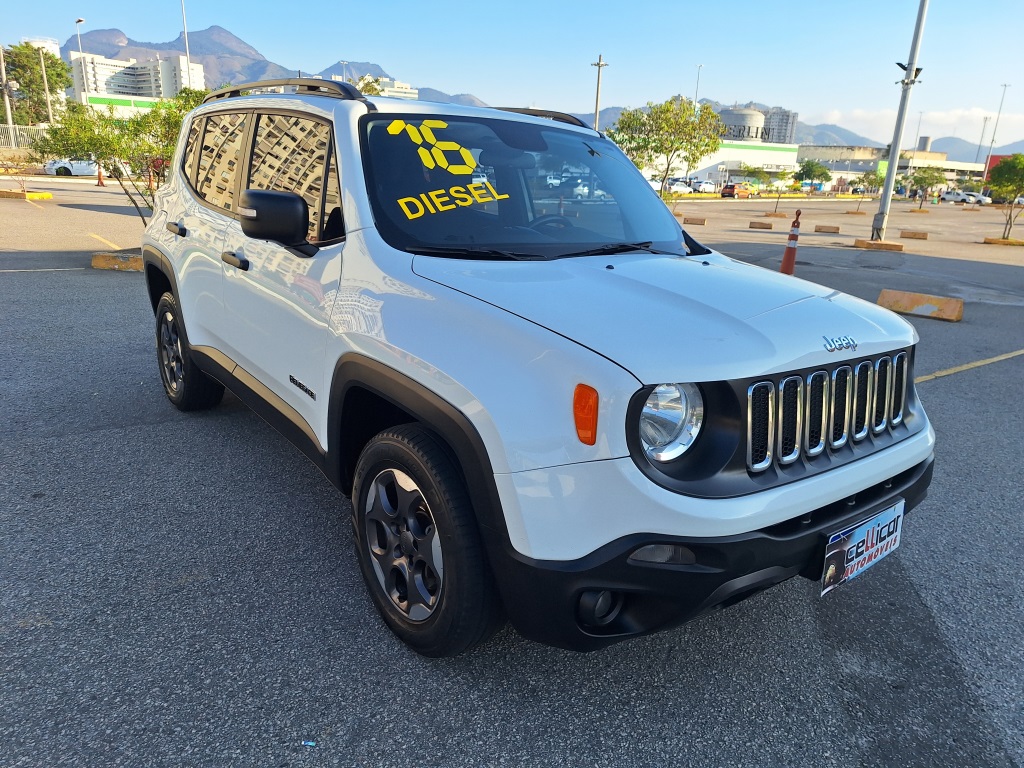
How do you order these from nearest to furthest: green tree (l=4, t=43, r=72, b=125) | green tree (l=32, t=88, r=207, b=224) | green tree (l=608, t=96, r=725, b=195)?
1. green tree (l=32, t=88, r=207, b=224)
2. green tree (l=608, t=96, r=725, b=195)
3. green tree (l=4, t=43, r=72, b=125)

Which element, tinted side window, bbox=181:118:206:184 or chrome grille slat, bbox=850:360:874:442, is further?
tinted side window, bbox=181:118:206:184

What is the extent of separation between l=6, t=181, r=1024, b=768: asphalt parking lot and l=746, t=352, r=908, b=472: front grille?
2.86 feet

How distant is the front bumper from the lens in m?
1.89

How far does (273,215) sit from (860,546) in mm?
2288

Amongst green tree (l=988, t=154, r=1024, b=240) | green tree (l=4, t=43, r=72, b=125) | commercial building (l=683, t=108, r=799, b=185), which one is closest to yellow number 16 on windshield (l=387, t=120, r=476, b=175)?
green tree (l=988, t=154, r=1024, b=240)

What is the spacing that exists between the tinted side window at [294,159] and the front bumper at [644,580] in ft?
5.48

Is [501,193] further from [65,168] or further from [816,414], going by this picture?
[65,168]

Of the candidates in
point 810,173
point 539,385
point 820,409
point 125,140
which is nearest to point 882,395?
point 820,409

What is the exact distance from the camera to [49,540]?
3139 mm

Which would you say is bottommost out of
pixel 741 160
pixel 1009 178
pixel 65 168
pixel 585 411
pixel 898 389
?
pixel 65 168

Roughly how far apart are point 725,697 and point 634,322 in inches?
51.4

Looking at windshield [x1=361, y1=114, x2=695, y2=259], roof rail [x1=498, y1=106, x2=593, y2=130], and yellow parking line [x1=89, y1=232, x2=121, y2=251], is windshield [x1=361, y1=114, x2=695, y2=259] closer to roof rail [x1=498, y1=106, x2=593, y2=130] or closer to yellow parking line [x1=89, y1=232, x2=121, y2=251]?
roof rail [x1=498, y1=106, x2=593, y2=130]

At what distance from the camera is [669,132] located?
941 inches

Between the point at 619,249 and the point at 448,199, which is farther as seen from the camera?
the point at 619,249
